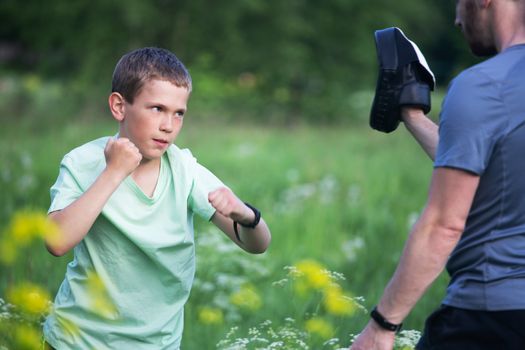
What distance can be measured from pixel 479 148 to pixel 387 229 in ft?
16.9

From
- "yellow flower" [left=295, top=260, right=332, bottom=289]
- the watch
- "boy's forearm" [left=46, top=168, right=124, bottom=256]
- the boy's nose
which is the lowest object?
the watch

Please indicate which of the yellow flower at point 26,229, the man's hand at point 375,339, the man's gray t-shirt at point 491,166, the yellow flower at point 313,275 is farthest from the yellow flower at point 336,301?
the yellow flower at point 26,229

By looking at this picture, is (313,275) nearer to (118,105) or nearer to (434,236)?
(434,236)

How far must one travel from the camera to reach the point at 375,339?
215 centimetres

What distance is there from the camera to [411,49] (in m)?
2.72

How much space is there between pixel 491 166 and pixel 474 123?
14 centimetres

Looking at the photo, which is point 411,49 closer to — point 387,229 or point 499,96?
point 499,96

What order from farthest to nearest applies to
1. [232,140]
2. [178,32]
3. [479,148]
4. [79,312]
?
[178,32] → [232,140] → [79,312] → [479,148]

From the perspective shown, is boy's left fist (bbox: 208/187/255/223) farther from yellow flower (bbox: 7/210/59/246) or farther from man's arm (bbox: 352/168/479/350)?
yellow flower (bbox: 7/210/59/246)

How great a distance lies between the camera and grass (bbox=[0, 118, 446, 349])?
4.84 meters

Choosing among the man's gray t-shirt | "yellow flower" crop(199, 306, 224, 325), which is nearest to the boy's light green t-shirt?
the man's gray t-shirt

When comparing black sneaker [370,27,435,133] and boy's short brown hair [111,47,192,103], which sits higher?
boy's short brown hair [111,47,192,103]

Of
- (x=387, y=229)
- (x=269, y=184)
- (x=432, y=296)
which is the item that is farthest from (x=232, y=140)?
(x=432, y=296)

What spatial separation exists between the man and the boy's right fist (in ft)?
2.71
